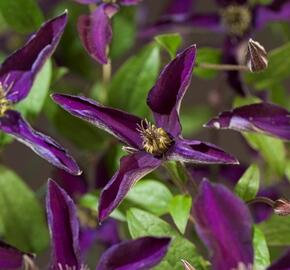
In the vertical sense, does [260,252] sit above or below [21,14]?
below

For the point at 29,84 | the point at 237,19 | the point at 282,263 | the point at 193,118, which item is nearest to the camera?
the point at 282,263

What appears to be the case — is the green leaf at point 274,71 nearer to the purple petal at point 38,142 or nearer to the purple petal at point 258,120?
the purple petal at point 258,120

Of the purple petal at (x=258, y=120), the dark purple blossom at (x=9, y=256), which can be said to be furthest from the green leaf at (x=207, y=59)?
the dark purple blossom at (x=9, y=256)

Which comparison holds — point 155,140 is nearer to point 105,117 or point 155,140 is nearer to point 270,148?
point 105,117

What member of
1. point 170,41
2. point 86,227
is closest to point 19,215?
point 86,227

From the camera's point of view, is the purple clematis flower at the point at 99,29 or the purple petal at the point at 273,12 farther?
the purple petal at the point at 273,12

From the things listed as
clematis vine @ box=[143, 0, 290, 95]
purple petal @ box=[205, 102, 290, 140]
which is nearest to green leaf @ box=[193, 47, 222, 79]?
clematis vine @ box=[143, 0, 290, 95]
